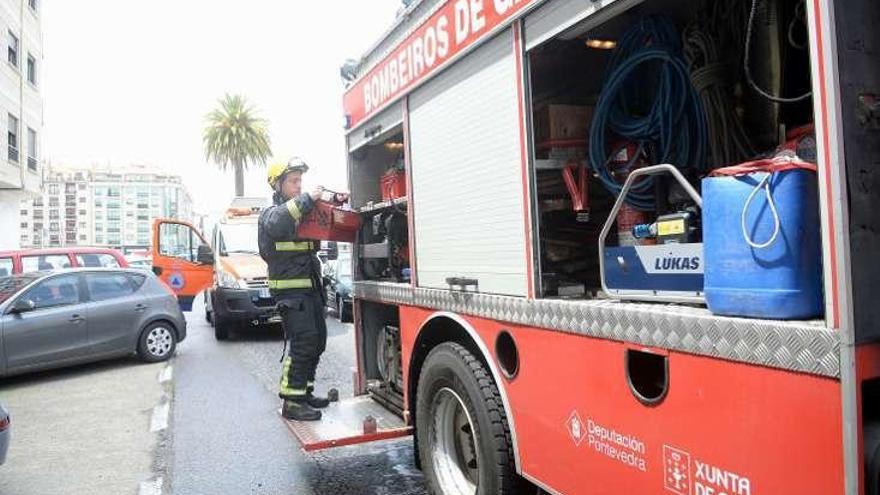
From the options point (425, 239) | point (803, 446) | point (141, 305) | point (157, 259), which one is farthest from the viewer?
point (157, 259)

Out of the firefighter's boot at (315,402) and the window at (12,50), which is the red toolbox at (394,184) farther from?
the window at (12,50)

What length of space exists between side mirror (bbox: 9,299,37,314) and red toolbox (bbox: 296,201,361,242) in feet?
18.8

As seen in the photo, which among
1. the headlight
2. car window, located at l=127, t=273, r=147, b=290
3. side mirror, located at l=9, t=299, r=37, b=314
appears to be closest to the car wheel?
car window, located at l=127, t=273, r=147, b=290

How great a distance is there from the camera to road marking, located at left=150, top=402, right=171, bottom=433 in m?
6.41

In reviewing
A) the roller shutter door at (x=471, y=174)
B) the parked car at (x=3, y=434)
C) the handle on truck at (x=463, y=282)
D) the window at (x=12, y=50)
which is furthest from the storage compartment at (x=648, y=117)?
the window at (x=12, y=50)

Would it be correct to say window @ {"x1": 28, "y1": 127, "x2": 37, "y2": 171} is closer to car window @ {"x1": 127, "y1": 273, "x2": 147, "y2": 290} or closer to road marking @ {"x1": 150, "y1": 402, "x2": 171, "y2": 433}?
car window @ {"x1": 127, "y1": 273, "x2": 147, "y2": 290}

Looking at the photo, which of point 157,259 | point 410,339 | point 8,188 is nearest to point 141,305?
point 157,259

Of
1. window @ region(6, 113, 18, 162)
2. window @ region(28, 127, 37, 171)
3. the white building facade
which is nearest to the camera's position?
the white building facade

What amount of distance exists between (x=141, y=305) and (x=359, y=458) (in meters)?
6.15

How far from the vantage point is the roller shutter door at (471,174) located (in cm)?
298

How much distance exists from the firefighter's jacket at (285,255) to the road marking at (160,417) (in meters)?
2.43

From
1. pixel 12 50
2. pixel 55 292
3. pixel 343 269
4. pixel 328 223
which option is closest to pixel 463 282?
pixel 328 223

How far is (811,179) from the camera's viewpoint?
1775 mm

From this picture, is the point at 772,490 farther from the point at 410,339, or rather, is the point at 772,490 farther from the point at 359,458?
the point at 359,458
